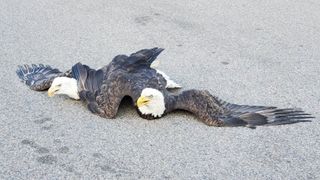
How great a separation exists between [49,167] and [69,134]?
563 mm

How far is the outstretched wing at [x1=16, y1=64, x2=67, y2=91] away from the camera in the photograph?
218 inches

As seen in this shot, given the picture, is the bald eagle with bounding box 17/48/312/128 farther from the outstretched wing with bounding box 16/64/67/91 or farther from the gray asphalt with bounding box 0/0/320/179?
the outstretched wing with bounding box 16/64/67/91

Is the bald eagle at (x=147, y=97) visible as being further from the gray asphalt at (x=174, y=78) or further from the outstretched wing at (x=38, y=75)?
the outstretched wing at (x=38, y=75)

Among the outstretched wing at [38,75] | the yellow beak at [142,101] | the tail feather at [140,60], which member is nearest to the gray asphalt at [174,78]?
the outstretched wing at [38,75]

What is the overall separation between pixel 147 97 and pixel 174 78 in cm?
111

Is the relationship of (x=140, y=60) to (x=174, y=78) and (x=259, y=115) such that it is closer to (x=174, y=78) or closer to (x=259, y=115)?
(x=174, y=78)

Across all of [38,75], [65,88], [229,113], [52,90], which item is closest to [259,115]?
[229,113]

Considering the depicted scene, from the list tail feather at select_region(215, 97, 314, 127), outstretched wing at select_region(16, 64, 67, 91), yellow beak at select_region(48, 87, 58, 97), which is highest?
yellow beak at select_region(48, 87, 58, 97)

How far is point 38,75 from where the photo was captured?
19.0 ft

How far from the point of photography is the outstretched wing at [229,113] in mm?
4898

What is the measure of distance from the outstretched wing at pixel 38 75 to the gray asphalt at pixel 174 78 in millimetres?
86

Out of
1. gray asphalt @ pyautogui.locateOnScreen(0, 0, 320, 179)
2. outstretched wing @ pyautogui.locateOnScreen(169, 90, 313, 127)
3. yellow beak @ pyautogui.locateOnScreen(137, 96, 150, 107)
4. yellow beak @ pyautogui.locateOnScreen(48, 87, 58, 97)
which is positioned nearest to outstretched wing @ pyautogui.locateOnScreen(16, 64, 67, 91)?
gray asphalt @ pyautogui.locateOnScreen(0, 0, 320, 179)

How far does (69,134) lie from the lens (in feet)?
15.6

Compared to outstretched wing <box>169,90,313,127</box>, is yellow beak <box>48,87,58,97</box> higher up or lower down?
higher up
